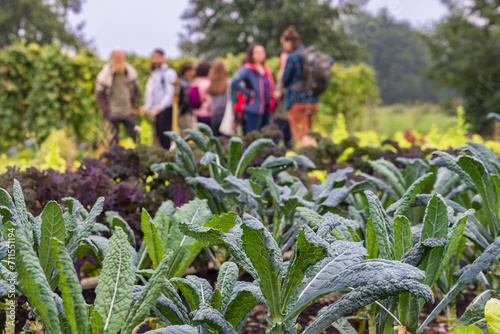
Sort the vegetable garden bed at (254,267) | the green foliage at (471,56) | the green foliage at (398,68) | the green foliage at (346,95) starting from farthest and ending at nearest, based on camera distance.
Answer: the green foliage at (398,68), the green foliage at (471,56), the green foliage at (346,95), the vegetable garden bed at (254,267)

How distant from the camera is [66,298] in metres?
0.95

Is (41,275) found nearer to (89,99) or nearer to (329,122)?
(89,99)

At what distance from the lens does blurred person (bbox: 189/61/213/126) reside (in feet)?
24.4

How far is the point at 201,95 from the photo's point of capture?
294 inches

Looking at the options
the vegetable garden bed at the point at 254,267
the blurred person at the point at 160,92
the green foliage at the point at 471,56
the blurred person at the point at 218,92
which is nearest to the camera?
the vegetable garden bed at the point at 254,267

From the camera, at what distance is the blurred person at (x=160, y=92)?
716 cm

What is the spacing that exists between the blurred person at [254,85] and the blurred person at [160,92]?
3.79 ft

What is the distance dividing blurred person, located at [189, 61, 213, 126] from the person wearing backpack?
1286 millimetres

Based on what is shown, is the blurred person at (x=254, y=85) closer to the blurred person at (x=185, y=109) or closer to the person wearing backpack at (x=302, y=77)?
the person wearing backpack at (x=302, y=77)

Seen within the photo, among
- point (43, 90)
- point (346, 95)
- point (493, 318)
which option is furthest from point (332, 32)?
point (493, 318)

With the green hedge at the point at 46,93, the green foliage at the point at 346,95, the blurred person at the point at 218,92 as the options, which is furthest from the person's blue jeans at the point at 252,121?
the green foliage at the point at 346,95

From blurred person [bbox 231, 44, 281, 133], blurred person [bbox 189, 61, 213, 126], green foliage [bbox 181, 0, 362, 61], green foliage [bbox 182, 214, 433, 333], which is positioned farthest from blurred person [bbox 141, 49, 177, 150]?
green foliage [bbox 181, 0, 362, 61]

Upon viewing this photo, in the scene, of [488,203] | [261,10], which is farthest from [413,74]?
[488,203]

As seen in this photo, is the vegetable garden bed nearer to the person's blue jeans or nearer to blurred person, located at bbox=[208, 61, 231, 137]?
the person's blue jeans
